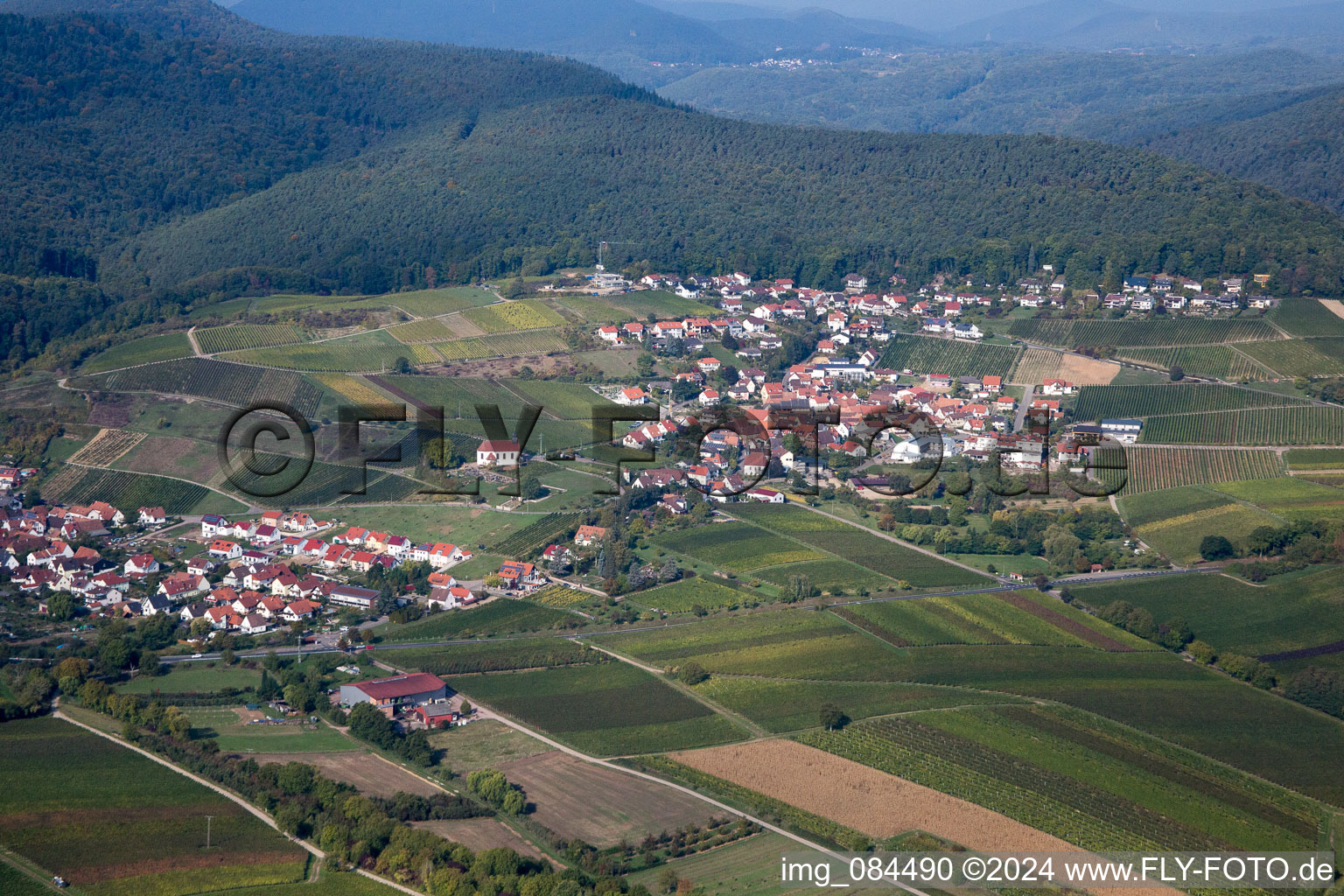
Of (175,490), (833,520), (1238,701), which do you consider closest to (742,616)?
(833,520)

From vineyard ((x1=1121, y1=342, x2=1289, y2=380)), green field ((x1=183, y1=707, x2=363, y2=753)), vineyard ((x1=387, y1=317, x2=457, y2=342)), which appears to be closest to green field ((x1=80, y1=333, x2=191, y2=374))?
vineyard ((x1=387, y1=317, x2=457, y2=342))

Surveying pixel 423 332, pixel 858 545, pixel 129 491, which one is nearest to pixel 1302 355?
pixel 858 545

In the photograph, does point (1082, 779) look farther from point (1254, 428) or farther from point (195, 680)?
point (1254, 428)

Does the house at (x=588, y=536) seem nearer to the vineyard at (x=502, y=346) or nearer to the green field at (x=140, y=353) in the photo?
the vineyard at (x=502, y=346)

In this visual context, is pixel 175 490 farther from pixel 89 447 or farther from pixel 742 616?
pixel 742 616

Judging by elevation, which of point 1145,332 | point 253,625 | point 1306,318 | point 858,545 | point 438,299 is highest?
point 1306,318

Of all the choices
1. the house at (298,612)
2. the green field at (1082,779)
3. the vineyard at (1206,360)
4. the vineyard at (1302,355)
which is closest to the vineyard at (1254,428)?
the vineyard at (1206,360)
